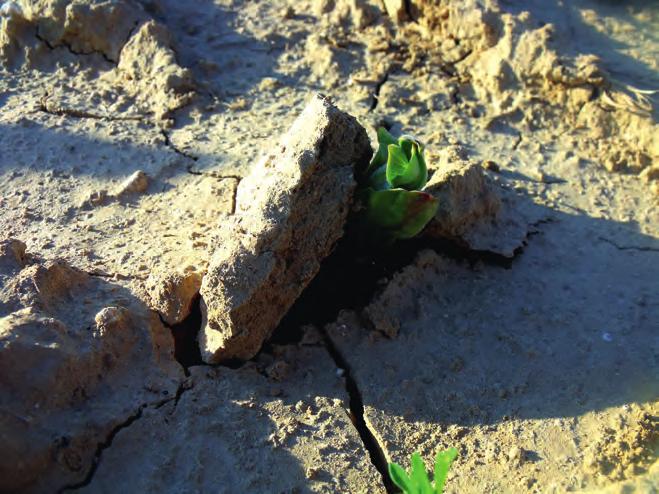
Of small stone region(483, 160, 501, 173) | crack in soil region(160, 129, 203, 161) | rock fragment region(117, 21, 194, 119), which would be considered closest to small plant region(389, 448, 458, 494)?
small stone region(483, 160, 501, 173)

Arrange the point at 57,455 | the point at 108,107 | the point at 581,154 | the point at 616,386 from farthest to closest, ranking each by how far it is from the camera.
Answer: the point at 108,107, the point at 581,154, the point at 616,386, the point at 57,455

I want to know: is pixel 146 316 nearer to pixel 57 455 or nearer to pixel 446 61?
pixel 57 455

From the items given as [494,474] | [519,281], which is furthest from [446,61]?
[494,474]

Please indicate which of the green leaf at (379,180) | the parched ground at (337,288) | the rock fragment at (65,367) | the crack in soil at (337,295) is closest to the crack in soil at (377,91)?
the parched ground at (337,288)

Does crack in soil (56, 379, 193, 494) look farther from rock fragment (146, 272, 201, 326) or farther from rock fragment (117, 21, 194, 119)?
rock fragment (117, 21, 194, 119)

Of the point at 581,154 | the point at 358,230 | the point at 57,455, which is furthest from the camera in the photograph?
the point at 581,154

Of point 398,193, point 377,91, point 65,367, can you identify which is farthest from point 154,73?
point 65,367
